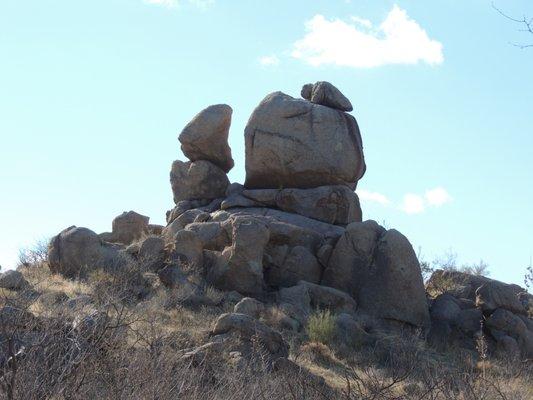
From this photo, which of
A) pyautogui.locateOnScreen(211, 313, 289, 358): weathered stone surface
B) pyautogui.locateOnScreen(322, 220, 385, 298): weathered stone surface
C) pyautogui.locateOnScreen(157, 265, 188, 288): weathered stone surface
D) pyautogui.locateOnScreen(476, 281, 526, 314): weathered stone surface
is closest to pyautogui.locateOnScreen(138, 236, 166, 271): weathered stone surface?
pyautogui.locateOnScreen(157, 265, 188, 288): weathered stone surface

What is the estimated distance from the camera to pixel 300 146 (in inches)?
939

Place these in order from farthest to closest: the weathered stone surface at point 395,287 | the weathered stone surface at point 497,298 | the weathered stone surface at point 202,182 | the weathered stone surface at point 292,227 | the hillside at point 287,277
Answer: the weathered stone surface at point 202,182, the weathered stone surface at point 292,227, the weathered stone surface at point 497,298, the weathered stone surface at point 395,287, the hillside at point 287,277

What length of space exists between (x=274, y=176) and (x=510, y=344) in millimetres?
7760

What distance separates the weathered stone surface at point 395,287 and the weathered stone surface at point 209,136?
6.48 m

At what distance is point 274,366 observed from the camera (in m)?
13.6

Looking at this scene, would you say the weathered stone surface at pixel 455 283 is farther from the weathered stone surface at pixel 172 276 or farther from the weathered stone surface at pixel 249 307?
the weathered stone surface at pixel 172 276

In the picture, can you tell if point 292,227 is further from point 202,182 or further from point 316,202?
point 202,182

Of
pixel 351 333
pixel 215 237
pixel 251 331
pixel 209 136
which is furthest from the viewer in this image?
pixel 209 136

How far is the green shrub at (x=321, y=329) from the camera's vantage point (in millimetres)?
17812

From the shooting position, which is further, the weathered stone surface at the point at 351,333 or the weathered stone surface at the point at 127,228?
the weathered stone surface at the point at 127,228

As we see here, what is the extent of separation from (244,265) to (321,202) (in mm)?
3637

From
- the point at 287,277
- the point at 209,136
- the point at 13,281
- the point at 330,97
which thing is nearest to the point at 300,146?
the point at 330,97

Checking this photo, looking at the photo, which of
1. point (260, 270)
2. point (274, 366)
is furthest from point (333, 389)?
point (260, 270)

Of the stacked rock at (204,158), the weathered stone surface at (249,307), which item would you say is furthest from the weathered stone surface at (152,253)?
the stacked rock at (204,158)
